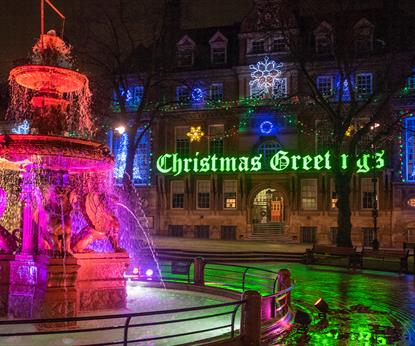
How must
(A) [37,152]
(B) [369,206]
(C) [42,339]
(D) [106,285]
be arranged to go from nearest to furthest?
(C) [42,339], (A) [37,152], (D) [106,285], (B) [369,206]

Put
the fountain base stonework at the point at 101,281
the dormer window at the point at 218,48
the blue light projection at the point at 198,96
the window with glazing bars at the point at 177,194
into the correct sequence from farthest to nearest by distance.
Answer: the dormer window at the point at 218,48 < the window with glazing bars at the point at 177,194 < the blue light projection at the point at 198,96 < the fountain base stonework at the point at 101,281

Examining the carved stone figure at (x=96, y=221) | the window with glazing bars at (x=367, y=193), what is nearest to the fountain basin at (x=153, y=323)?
the carved stone figure at (x=96, y=221)

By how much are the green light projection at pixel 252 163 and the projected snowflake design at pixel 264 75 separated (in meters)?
5.33

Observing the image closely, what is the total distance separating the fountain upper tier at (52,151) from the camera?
11.5 m

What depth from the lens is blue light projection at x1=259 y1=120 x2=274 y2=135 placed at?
4406 centimetres

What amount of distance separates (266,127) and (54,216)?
33620mm

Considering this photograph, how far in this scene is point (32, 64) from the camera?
1215cm

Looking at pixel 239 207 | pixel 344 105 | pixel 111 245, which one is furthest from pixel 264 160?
pixel 111 245

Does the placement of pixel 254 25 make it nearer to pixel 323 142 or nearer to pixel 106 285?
pixel 323 142

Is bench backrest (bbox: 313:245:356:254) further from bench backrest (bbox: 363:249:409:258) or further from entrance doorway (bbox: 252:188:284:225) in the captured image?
entrance doorway (bbox: 252:188:284:225)

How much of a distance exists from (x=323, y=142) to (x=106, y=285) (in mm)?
32598

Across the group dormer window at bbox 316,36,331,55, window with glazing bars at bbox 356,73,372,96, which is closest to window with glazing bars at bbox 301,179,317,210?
window with glazing bars at bbox 356,73,372,96

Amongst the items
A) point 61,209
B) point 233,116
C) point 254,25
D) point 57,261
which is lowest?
point 57,261

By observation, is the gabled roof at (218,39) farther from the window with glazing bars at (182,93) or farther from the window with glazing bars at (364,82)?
the window with glazing bars at (364,82)
